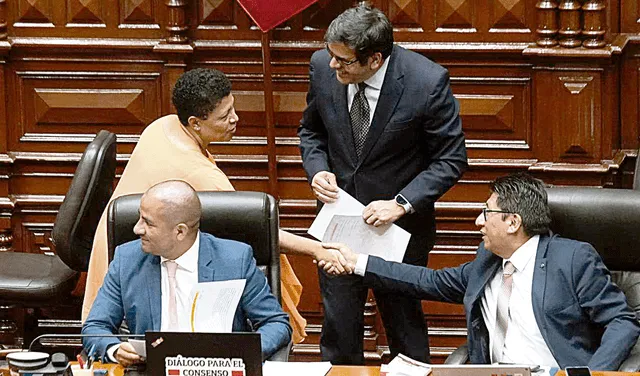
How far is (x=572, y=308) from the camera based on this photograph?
158 inches

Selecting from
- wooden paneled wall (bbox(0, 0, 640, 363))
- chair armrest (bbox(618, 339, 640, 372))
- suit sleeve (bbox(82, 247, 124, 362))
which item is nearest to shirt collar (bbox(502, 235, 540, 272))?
chair armrest (bbox(618, 339, 640, 372))

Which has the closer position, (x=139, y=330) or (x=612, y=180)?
(x=139, y=330)

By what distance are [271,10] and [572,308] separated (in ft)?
6.74

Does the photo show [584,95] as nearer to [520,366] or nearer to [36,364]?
[520,366]

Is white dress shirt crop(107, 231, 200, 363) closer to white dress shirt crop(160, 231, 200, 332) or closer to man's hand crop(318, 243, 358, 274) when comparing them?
white dress shirt crop(160, 231, 200, 332)

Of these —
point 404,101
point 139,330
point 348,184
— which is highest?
point 404,101

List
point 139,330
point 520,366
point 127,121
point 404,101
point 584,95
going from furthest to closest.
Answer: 1. point 127,121
2. point 584,95
3. point 404,101
4. point 139,330
5. point 520,366

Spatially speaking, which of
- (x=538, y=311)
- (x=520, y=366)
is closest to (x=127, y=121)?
(x=538, y=311)

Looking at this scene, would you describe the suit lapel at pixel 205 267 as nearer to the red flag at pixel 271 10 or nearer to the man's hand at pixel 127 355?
the man's hand at pixel 127 355

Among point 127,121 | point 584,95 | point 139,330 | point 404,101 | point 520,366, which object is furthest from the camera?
point 127,121

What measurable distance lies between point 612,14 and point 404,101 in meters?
1.43

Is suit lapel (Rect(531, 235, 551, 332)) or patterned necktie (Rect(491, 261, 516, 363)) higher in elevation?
suit lapel (Rect(531, 235, 551, 332))

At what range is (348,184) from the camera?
4.80 m

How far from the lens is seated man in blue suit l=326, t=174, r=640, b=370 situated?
3.99 m
